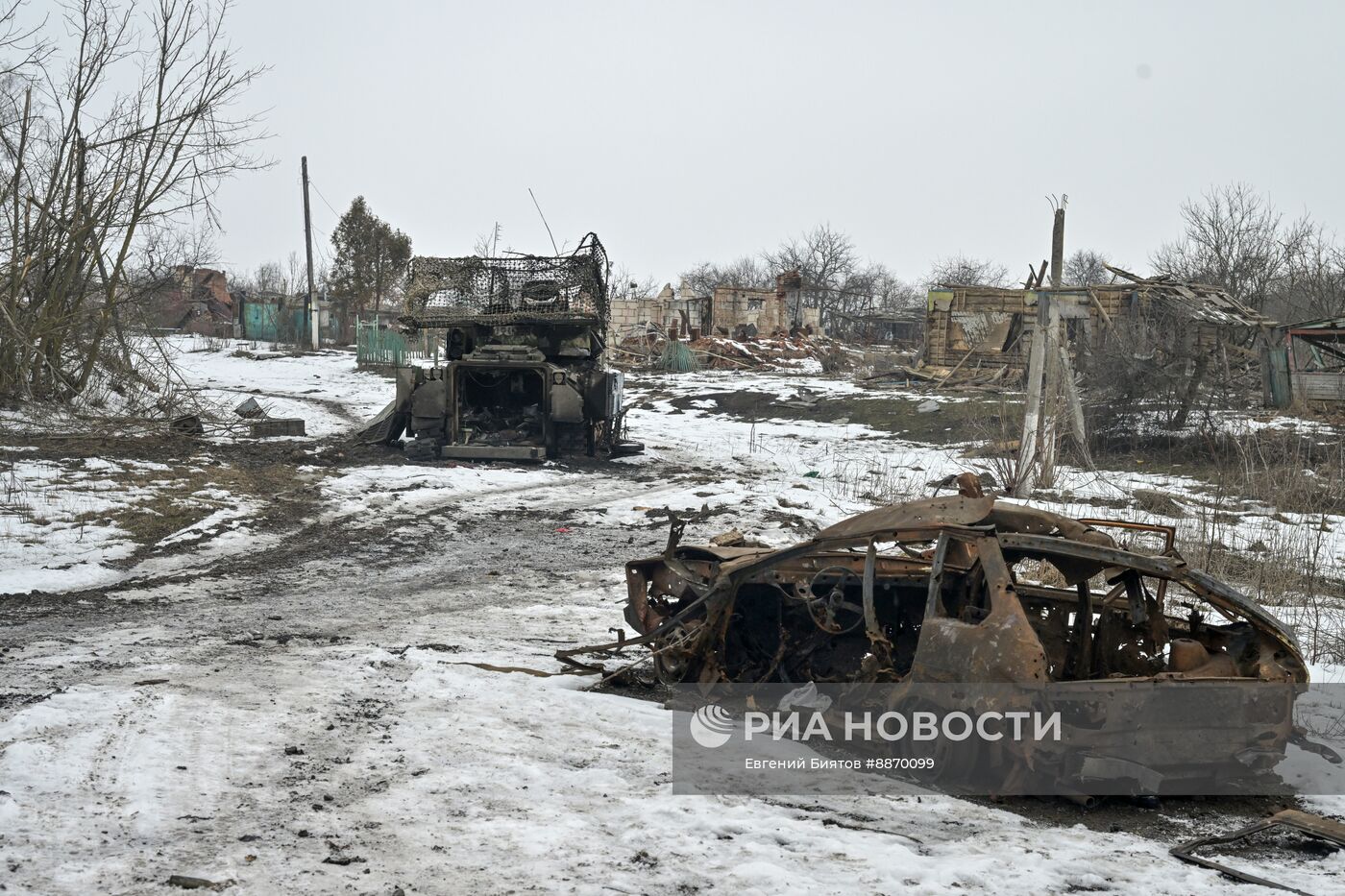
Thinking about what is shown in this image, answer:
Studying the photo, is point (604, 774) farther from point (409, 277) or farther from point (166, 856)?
point (409, 277)

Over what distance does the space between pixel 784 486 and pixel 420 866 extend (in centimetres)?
1163

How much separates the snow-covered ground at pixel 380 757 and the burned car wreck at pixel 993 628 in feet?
1.33

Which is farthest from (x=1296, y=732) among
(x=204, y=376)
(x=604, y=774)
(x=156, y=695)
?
(x=204, y=376)

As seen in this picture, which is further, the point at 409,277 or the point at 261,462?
the point at 409,277

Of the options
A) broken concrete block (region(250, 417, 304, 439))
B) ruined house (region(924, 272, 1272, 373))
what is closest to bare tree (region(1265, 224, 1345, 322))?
ruined house (region(924, 272, 1272, 373))

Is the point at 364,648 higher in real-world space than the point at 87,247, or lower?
lower

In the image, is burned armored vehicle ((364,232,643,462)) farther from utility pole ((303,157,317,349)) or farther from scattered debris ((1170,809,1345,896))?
utility pole ((303,157,317,349))

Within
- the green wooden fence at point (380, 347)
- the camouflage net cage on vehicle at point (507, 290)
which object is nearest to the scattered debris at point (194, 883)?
the camouflage net cage on vehicle at point (507, 290)

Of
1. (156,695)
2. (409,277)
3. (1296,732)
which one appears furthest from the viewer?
(409,277)

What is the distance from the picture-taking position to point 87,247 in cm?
1622

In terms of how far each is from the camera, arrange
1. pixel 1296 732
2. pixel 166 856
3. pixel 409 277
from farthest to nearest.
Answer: pixel 409 277, pixel 1296 732, pixel 166 856

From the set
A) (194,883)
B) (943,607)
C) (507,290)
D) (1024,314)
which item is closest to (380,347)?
(507,290)

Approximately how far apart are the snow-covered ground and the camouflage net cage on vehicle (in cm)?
700

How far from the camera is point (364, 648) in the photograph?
6.78 m
